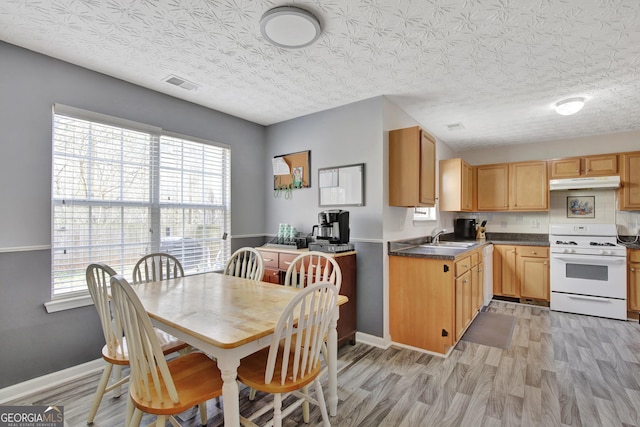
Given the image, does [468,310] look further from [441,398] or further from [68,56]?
[68,56]

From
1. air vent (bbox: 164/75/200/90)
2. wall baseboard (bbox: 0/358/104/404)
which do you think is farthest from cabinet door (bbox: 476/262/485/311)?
wall baseboard (bbox: 0/358/104/404)

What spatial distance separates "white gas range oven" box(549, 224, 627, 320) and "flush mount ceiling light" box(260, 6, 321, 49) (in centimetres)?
415

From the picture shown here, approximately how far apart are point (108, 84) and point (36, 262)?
1504mm

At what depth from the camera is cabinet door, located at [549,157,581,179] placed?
4234 mm

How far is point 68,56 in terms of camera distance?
2232mm

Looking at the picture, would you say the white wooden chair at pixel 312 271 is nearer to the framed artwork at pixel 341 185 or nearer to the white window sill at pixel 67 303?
the framed artwork at pixel 341 185

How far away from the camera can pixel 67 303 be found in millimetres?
2287

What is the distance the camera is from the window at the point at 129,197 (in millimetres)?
2324

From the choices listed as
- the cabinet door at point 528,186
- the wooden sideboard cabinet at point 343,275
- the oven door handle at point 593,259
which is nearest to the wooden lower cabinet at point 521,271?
the oven door handle at point 593,259

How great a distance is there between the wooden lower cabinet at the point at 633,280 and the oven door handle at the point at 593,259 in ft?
0.44

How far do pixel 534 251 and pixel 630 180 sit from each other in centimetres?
144

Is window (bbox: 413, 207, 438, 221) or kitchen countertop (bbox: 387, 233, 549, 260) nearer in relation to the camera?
kitchen countertop (bbox: 387, 233, 549, 260)

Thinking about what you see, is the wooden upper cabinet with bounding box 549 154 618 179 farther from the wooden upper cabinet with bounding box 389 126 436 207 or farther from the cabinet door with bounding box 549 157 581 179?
the wooden upper cabinet with bounding box 389 126 436 207

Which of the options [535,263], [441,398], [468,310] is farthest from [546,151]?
[441,398]
